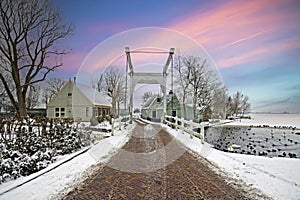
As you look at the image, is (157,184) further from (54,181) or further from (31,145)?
(31,145)

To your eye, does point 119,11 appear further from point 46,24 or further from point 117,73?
point 117,73

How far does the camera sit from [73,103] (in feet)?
87.4

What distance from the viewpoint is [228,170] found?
502 centimetres

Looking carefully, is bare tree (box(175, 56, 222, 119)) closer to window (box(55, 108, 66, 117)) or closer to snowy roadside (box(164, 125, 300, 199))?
window (box(55, 108, 66, 117))

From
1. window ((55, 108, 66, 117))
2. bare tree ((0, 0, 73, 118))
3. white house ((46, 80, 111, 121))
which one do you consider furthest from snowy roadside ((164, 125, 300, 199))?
window ((55, 108, 66, 117))

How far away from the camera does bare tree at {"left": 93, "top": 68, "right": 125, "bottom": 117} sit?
2960cm

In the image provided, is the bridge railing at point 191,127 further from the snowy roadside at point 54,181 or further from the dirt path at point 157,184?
the snowy roadside at point 54,181

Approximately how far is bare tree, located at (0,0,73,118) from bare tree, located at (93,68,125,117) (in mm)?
8302

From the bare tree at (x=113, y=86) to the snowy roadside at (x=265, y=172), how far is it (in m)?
23.7

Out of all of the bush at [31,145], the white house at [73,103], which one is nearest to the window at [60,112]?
the white house at [73,103]

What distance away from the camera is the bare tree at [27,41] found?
1908 cm

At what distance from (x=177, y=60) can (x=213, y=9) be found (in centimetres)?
1251

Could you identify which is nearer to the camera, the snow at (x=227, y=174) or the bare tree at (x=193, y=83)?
the snow at (x=227, y=174)

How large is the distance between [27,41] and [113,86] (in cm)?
1379
